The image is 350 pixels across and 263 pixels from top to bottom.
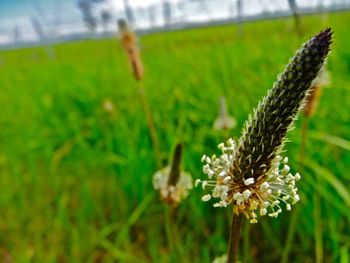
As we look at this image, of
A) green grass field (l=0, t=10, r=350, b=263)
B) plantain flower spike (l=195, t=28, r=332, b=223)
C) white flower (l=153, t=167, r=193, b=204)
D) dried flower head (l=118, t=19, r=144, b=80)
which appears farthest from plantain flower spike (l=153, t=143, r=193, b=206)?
dried flower head (l=118, t=19, r=144, b=80)

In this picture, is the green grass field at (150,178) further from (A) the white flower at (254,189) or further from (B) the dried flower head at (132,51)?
(A) the white flower at (254,189)

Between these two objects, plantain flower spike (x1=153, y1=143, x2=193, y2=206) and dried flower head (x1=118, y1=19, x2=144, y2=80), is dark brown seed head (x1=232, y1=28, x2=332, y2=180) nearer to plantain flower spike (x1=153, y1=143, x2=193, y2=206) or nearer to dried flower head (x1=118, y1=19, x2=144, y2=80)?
plantain flower spike (x1=153, y1=143, x2=193, y2=206)

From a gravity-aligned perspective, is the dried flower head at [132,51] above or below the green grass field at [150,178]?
above

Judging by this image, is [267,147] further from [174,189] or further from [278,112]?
[174,189]

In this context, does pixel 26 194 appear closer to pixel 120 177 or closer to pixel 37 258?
pixel 120 177

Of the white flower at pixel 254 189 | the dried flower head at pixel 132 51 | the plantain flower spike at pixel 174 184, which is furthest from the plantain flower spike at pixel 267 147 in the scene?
the dried flower head at pixel 132 51

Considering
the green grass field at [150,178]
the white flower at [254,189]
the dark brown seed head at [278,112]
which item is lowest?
the green grass field at [150,178]

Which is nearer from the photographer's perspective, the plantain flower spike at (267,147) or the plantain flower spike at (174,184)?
the plantain flower spike at (267,147)

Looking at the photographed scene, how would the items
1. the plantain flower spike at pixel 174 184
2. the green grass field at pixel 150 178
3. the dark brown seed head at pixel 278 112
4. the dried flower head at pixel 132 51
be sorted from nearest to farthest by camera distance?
the dark brown seed head at pixel 278 112
the plantain flower spike at pixel 174 184
the dried flower head at pixel 132 51
the green grass field at pixel 150 178
